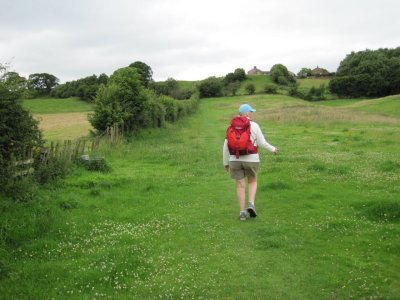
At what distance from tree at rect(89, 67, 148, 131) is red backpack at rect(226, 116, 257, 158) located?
65.5ft

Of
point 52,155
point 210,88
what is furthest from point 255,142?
point 210,88

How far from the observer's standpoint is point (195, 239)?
30.8 ft

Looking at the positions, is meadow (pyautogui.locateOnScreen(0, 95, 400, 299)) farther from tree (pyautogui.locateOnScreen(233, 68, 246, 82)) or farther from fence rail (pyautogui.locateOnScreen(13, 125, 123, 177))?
tree (pyautogui.locateOnScreen(233, 68, 246, 82))

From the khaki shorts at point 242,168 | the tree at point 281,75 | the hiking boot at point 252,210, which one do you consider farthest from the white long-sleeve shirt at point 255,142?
the tree at point 281,75

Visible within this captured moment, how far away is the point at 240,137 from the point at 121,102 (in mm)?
22740

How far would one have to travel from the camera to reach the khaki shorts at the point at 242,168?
34.9 feet

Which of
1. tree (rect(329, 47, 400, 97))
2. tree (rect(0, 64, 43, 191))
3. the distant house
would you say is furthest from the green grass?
the distant house

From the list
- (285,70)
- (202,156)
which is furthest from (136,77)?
(285,70)

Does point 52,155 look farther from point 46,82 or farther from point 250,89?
point 46,82

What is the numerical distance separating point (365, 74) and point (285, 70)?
44.3 metres

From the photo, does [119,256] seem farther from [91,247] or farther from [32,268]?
[32,268]

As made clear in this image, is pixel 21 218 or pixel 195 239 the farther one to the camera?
pixel 21 218

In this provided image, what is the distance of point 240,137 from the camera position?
1042 cm

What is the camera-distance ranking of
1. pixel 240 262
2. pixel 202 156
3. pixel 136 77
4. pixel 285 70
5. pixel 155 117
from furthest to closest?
pixel 285 70 < pixel 155 117 < pixel 136 77 < pixel 202 156 < pixel 240 262
